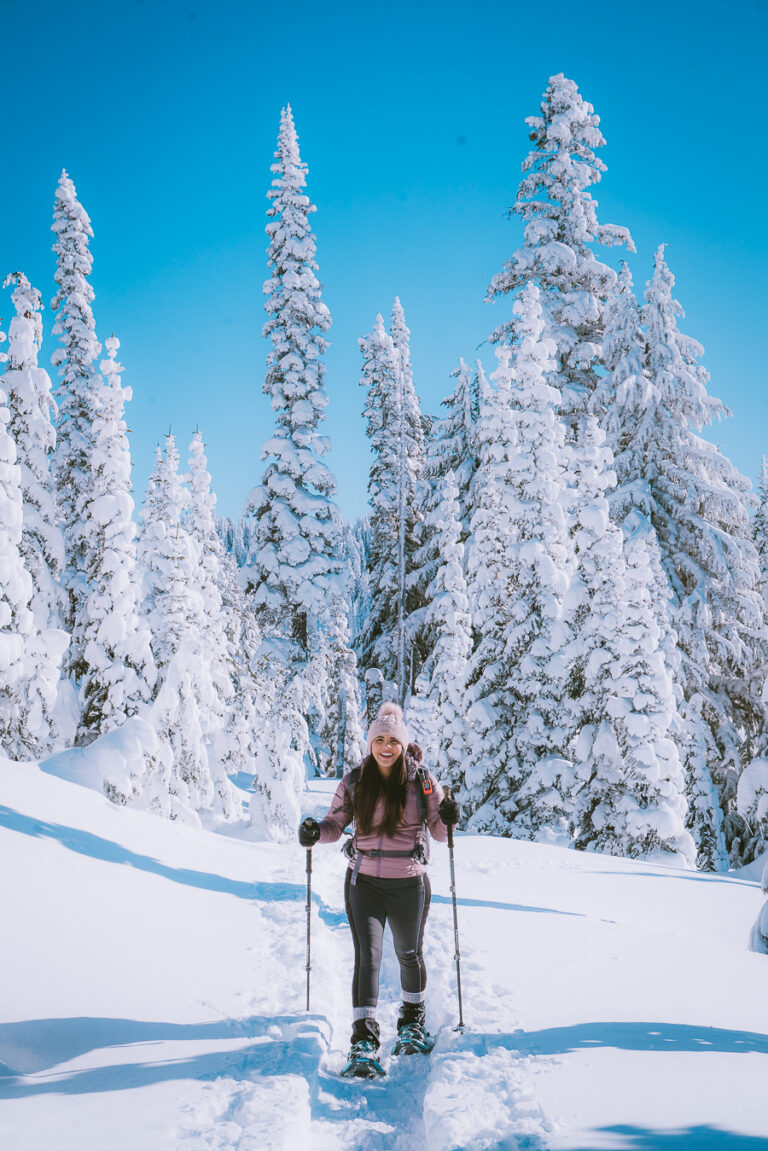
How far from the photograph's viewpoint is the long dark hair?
4.57 m

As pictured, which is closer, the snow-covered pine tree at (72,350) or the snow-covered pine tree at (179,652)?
the snow-covered pine tree at (179,652)

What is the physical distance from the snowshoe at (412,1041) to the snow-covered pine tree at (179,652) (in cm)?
1086

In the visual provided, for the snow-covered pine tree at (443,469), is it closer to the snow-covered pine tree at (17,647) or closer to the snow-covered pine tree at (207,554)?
the snow-covered pine tree at (207,554)

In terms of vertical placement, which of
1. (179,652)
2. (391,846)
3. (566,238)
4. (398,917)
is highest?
(566,238)

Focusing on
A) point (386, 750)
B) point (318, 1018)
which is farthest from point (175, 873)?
point (386, 750)

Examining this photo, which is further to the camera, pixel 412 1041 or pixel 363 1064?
pixel 412 1041

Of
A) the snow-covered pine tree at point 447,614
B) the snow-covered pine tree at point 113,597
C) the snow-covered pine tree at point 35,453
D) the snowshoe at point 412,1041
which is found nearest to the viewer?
the snowshoe at point 412,1041

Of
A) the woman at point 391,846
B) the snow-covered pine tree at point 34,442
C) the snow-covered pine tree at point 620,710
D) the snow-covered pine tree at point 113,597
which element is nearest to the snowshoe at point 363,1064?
the woman at point 391,846

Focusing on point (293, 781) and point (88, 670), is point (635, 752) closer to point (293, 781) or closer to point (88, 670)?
point (293, 781)

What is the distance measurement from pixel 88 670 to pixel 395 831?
1224cm

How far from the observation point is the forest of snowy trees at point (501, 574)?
14.2 m

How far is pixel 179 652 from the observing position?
16.0 meters

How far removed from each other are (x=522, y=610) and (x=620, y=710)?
11.4 ft

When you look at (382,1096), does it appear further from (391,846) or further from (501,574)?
(501,574)
